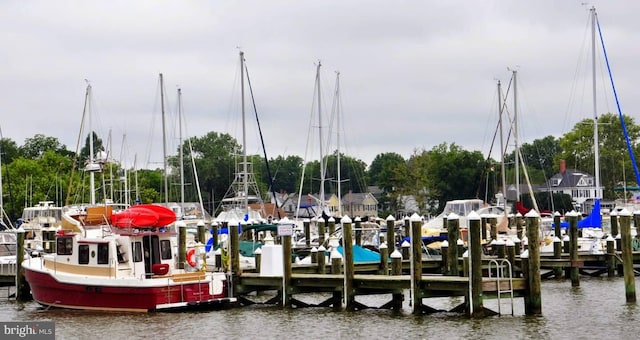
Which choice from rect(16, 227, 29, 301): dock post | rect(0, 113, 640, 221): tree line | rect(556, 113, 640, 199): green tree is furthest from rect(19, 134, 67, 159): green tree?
rect(16, 227, 29, 301): dock post

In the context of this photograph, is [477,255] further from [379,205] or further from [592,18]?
[379,205]

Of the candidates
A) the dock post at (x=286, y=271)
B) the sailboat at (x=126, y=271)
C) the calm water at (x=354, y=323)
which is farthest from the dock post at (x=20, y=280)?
the dock post at (x=286, y=271)

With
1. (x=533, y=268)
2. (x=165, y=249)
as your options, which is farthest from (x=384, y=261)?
(x=533, y=268)

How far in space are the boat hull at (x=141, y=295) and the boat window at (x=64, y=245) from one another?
0.90 m

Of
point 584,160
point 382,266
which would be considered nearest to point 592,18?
point 382,266

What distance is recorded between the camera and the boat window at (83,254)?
36.8 meters

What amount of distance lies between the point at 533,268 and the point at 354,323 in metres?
5.94

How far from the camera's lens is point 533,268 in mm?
31891

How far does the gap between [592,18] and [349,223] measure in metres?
37.8

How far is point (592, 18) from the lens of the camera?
67.1m

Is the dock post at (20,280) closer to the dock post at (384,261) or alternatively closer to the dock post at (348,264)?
the dock post at (384,261)

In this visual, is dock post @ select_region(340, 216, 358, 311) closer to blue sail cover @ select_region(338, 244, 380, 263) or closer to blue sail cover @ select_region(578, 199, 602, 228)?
blue sail cover @ select_region(338, 244, 380, 263)

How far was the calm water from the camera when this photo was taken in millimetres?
31047

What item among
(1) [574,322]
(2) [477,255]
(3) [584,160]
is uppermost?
(3) [584,160]
